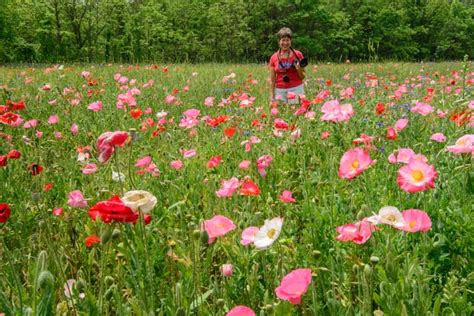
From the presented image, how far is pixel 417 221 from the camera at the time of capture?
1253 millimetres

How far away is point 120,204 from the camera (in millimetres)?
1032

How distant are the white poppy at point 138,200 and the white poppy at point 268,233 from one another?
317 mm

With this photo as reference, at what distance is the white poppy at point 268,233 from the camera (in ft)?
3.93

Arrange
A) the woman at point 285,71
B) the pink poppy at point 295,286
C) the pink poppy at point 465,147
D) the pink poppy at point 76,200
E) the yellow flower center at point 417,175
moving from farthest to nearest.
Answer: the woman at point 285,71, the pink poppy at point 76,200, the pink poppy at point 465,147, the yellow flower center at point 417,175, the pink poppy at point 295,286

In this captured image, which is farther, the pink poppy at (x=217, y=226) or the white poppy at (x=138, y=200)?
the pink poppy at (x=217, y=226)

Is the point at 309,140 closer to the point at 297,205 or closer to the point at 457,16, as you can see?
the point at 297,205

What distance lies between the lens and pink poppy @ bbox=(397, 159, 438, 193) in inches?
54.6

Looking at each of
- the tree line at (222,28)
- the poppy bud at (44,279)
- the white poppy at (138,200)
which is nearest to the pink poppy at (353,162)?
the white poppy at (138,200)

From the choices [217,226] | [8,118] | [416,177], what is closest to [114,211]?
[217,226]

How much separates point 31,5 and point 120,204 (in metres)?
37.1

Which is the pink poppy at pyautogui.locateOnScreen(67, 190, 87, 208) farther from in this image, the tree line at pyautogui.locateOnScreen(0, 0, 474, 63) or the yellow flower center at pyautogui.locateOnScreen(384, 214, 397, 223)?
the tree line at pyautogui.locateOnScreen(0, 0, 474, 63)

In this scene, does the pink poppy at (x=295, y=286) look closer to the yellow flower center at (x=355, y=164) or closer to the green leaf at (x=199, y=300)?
the green leaf at (x=199, y=300)

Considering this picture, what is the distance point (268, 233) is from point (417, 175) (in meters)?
0.55

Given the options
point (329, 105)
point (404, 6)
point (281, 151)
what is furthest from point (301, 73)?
point (404, 6)
